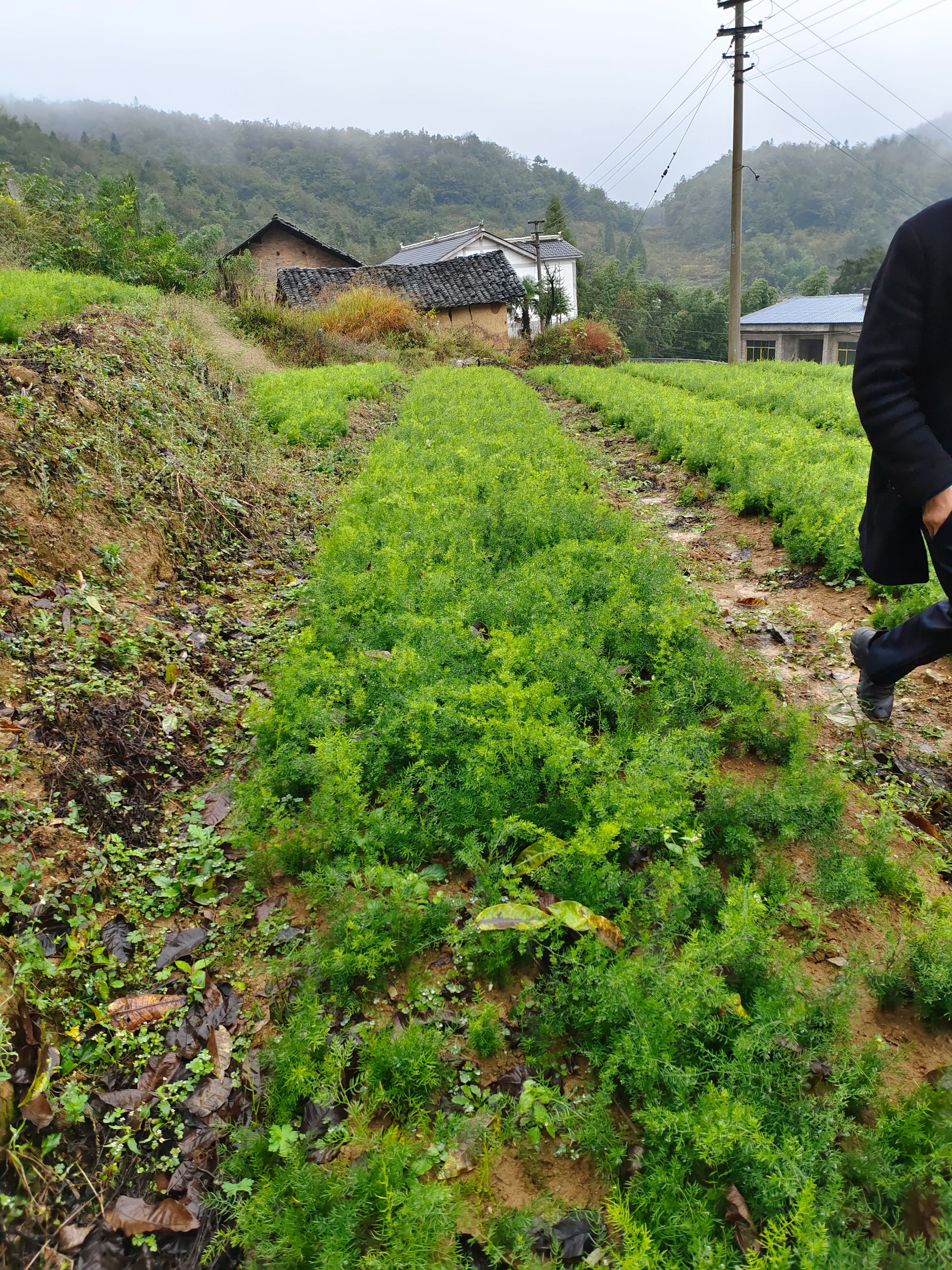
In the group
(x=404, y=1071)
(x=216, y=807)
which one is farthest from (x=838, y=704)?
(x=216, y=807)

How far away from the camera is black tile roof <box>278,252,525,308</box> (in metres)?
32.8

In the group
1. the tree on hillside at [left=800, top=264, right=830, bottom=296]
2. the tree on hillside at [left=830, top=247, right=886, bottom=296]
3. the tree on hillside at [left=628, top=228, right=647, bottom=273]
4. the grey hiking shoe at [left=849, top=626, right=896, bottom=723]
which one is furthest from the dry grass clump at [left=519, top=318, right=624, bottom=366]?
the tree on hillside at [left=628, top=228, right=647, bottom=273]

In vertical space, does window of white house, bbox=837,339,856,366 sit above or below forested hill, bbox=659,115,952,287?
below

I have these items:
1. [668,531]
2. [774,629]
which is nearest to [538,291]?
[668,531]

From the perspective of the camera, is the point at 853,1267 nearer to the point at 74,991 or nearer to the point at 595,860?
the point at 595,860

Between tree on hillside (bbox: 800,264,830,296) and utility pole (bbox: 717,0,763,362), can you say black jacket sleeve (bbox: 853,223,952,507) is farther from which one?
tree on hillside (bbox: 800,264,830,296)

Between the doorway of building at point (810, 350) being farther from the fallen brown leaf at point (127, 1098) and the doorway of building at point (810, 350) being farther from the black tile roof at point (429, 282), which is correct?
the fallen brown leaf at point (127, 1098)

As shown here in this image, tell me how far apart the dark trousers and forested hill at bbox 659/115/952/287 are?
99579mm

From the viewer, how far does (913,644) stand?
144 inches

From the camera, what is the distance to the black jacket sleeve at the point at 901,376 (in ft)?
8.95

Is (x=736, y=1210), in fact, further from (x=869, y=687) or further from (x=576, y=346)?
(x=576, y=346)

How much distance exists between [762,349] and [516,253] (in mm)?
28973

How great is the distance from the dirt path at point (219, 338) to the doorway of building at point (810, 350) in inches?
1297

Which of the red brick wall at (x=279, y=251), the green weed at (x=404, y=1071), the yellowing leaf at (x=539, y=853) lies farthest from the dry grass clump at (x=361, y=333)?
the green weed at (x=404, y=1071)
